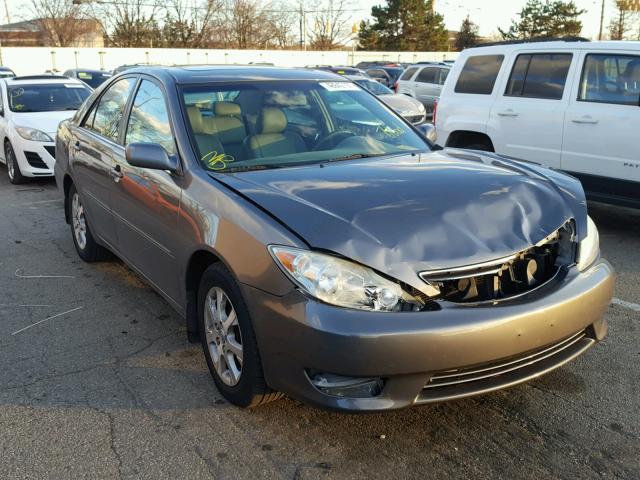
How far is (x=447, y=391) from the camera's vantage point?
8.84 feet

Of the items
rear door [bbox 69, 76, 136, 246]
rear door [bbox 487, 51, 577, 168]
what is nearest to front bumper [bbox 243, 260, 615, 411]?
rear door [bbox 69, 76, 136, 246]

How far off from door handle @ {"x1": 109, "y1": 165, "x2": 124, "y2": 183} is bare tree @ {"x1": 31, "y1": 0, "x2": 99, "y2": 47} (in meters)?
57.6

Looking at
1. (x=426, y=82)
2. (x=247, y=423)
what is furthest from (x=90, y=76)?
(x=247, y=423)

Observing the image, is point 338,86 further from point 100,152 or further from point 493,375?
point 493,375

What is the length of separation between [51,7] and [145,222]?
59.8 meters

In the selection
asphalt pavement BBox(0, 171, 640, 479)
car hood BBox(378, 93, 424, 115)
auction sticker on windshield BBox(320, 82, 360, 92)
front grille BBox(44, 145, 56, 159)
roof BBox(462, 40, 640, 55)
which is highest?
roof BBox(462, 40, 640, 55)

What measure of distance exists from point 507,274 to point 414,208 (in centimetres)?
51

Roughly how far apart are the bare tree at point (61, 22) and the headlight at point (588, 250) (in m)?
59.8

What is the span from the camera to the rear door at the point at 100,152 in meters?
4.71

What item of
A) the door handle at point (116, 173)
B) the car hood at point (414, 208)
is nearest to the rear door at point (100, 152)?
the door handle at point (116, 173)

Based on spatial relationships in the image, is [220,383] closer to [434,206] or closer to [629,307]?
[434,206]

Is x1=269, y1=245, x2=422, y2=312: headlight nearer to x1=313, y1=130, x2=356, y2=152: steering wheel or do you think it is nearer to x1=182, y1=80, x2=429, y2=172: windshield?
x1=182, y1=80, x2=429, y2=172: windshield

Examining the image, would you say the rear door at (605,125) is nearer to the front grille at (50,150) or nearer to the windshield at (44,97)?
the front grille at (50,150)

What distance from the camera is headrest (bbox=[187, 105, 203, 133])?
3746mm
